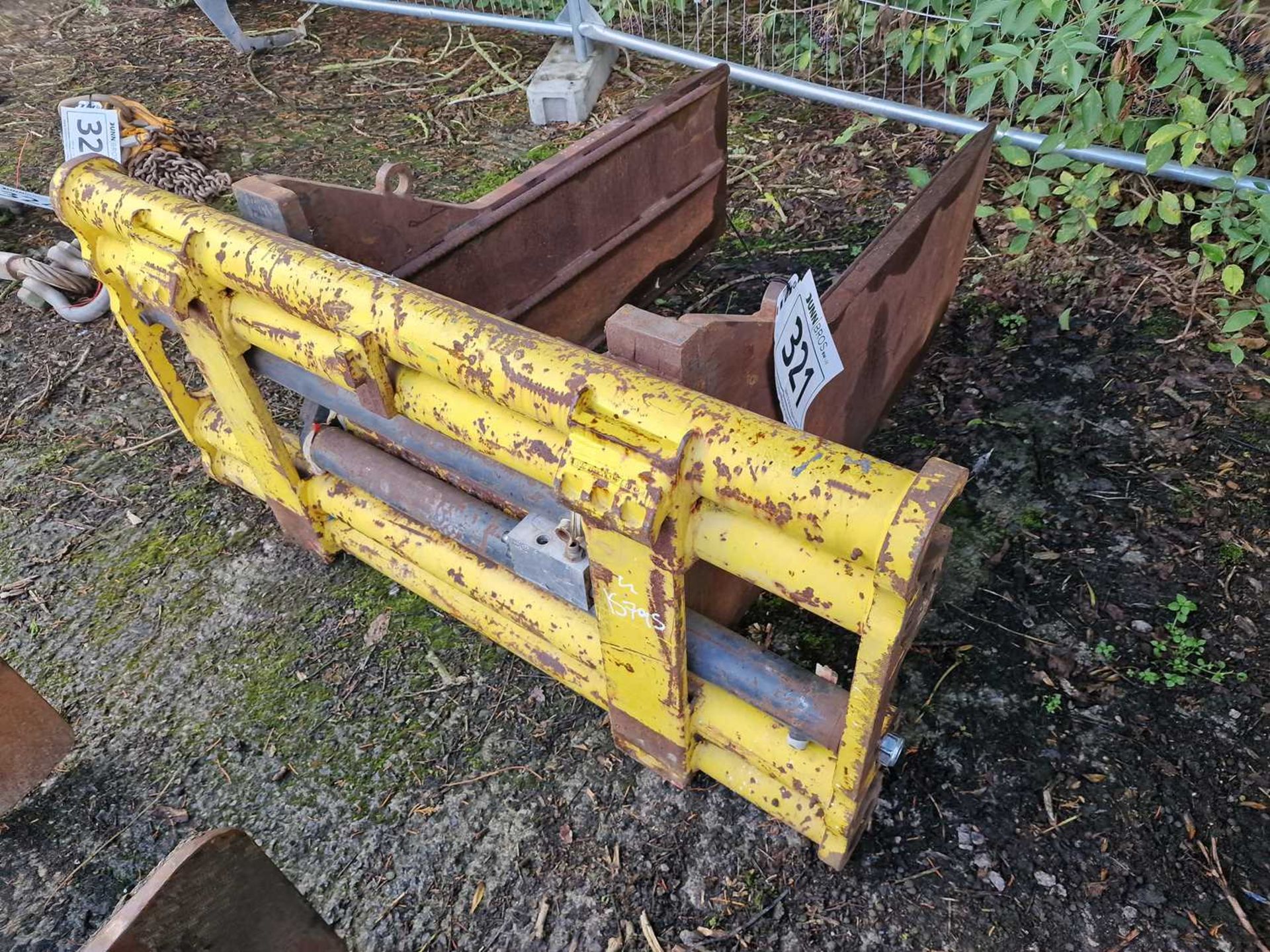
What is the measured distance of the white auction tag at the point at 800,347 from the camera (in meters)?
1.85

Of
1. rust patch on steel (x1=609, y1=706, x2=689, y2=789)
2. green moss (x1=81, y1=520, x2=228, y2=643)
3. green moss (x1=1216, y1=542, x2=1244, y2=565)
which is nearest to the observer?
rust patch on steel (x1=609, y1=706, x2=689, y2=789)

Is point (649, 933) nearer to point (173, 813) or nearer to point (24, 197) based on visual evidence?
point (173, 813)

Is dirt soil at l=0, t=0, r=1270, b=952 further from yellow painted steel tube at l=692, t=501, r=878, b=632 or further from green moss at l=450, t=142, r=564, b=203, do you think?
green moss at l=450, t=142, r=564, b=203

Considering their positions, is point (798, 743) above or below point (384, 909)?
above

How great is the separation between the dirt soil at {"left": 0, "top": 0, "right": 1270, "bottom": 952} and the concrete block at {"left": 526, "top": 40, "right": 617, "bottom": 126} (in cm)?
217

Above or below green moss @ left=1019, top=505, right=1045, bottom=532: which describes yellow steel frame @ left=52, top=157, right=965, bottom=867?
above

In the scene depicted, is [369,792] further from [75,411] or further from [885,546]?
[75,411]

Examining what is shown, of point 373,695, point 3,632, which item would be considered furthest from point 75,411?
point 373,695

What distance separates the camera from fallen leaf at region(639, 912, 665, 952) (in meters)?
1.92

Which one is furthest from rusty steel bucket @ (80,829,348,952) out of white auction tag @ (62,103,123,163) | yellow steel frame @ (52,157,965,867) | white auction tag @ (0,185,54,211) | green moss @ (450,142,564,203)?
white auction tag @ (0,185,54,211)

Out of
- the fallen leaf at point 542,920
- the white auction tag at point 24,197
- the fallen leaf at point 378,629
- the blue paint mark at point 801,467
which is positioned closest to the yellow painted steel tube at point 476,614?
the fallen leaf at point 378,629

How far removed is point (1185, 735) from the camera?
215cm

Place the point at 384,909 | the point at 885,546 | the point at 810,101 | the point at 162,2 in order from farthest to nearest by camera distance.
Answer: the point at 162,2 → the point at 810,101 → the point at 384,909 → the point at 885,546

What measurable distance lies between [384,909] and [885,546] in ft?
5.29
